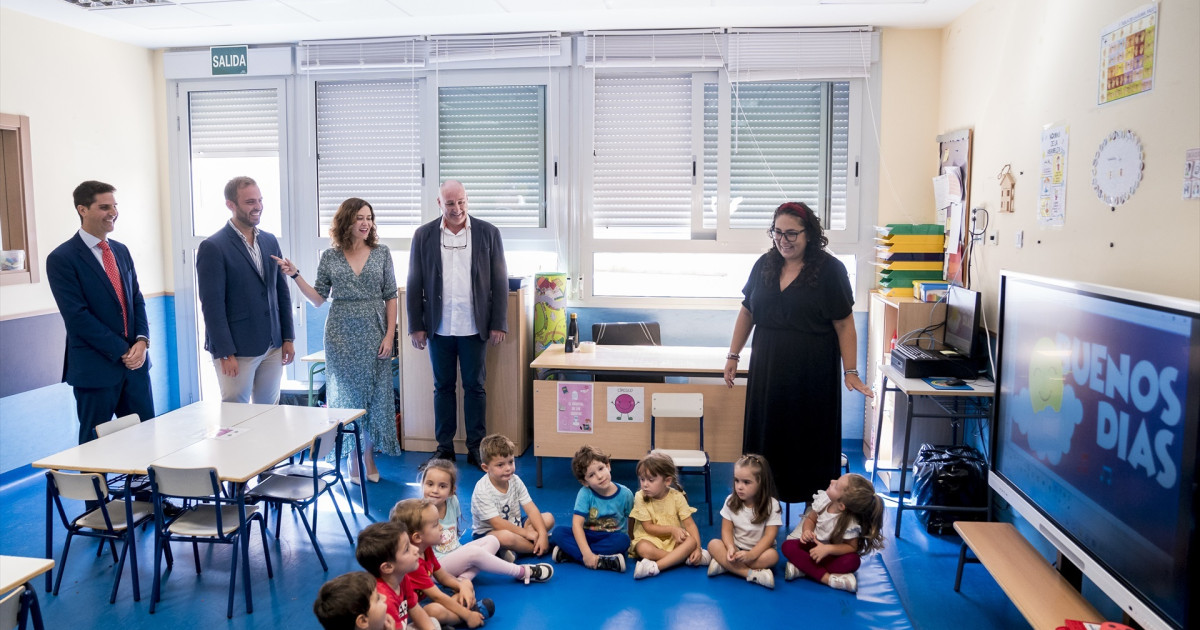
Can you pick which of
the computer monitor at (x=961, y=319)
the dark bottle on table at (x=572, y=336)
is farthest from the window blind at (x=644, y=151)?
the computer monitor at (x=961, y=319)

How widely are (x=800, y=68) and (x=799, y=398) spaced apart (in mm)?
2644

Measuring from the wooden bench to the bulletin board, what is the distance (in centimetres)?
190

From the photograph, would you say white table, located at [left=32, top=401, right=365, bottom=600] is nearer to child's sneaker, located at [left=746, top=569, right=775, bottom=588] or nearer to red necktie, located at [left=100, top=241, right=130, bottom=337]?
red necktie, located at [left=100, top=241, right=130, bottom=337]

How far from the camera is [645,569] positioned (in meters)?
3.53

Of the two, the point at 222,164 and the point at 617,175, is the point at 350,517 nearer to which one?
the point at 617,175

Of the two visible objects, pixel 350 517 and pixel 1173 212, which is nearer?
pixel 1173 212

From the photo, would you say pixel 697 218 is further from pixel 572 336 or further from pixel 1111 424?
pixel 1111 424

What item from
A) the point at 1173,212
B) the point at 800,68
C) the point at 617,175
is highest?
the point at 800,68

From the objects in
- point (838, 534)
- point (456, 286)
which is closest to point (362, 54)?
point (456, 286)

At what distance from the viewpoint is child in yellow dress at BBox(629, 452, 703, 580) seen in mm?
3639

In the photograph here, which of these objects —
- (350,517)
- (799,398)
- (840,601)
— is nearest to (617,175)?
(799,398)

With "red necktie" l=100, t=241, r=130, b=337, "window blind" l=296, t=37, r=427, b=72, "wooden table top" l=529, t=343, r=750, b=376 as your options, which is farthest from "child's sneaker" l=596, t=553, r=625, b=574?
"window blind" l=296, t=37, r=427, b=72

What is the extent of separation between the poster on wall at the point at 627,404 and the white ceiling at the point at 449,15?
2320 millimetres

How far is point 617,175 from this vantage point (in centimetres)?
564
